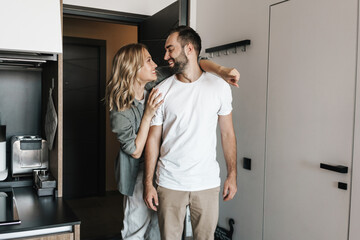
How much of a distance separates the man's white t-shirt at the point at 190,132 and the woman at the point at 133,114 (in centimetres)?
8

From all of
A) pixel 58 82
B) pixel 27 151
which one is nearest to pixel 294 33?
pixel 58 82

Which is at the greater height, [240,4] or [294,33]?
[240,4]

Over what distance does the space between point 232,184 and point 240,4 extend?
1.49 m

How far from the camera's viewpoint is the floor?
140 inches

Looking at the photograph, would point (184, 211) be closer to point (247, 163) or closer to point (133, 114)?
point (133, 114)

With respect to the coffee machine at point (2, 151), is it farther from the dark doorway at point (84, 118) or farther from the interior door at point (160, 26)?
the dark doorway at point (84, 118)

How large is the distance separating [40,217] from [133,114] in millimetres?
728

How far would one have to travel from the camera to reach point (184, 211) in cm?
196

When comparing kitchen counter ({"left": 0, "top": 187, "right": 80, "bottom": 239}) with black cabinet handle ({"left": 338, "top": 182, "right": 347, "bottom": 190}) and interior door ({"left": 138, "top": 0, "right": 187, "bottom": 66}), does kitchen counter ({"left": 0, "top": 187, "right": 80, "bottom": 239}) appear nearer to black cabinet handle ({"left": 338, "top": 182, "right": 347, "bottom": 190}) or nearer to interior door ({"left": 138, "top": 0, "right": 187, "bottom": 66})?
interior door ({"left": 138, "top": 0, "right": 187, "bottom": 66})

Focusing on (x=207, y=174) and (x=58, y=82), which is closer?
(x=207, y=174)

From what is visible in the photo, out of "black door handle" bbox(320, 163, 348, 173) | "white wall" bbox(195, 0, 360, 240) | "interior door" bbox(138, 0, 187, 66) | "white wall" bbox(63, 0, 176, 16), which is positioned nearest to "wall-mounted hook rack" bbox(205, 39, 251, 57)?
"white wall" bbox(195, 0, 360, 240)

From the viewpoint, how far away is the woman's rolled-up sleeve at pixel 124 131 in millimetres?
1864

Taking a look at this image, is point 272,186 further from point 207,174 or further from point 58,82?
point 58,82

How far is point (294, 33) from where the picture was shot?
2285 millimetres
